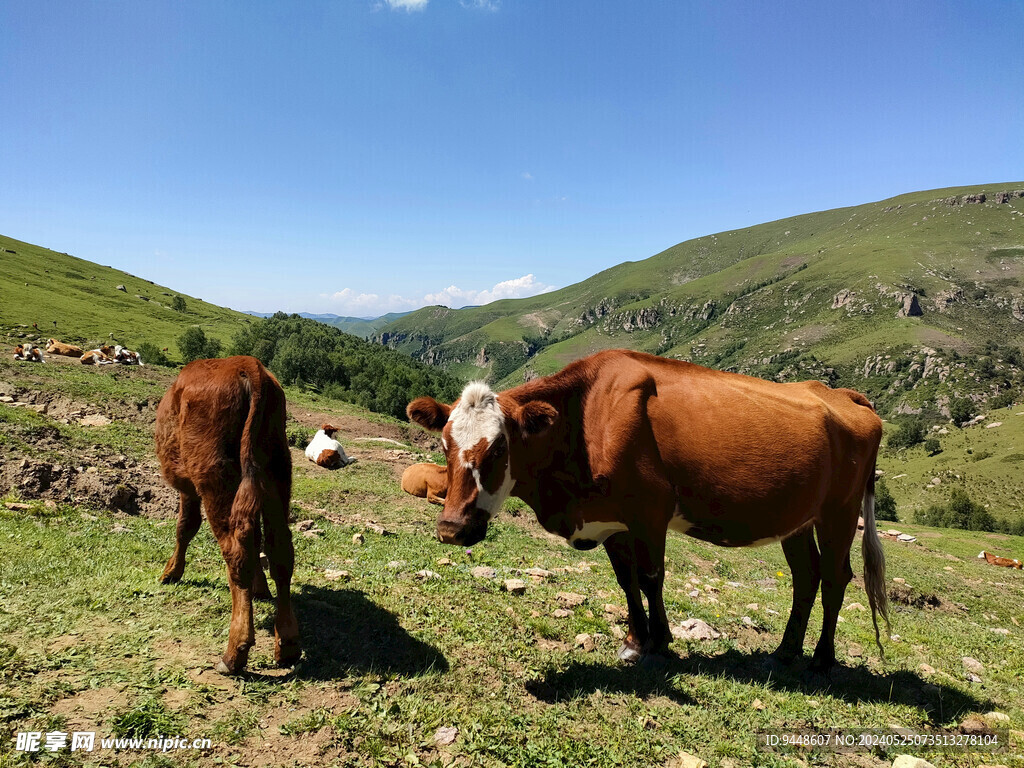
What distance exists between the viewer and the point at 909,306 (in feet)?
520

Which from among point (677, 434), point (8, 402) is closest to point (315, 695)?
point (677, 434)

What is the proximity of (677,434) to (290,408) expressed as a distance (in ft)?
84.1

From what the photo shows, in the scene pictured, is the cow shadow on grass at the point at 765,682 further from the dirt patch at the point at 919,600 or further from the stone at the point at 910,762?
the dirt patch at the point at 919,600

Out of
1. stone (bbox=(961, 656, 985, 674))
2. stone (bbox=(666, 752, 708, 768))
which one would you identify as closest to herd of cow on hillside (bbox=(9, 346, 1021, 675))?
stone (bbox=(666, 752, 708, 768))

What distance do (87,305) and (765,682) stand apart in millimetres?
103209

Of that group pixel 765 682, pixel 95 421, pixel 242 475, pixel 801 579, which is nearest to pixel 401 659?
pixel 242 475

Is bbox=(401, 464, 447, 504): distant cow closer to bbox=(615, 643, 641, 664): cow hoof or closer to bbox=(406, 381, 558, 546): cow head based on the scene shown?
bbox=(615, 643, 641, 664): cow hoof

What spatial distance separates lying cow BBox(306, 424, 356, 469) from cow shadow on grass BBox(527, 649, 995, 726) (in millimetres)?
12083

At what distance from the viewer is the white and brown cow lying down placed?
16.3 feet

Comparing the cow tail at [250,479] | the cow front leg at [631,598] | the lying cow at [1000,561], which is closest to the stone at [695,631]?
the cow front leg at [631,598]

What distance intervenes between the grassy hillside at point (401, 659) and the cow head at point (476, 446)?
1412 millimetres

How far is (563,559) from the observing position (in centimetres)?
999

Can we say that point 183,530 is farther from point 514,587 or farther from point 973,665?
point 973,665

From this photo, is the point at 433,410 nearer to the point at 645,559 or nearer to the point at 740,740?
the point at 645,559
